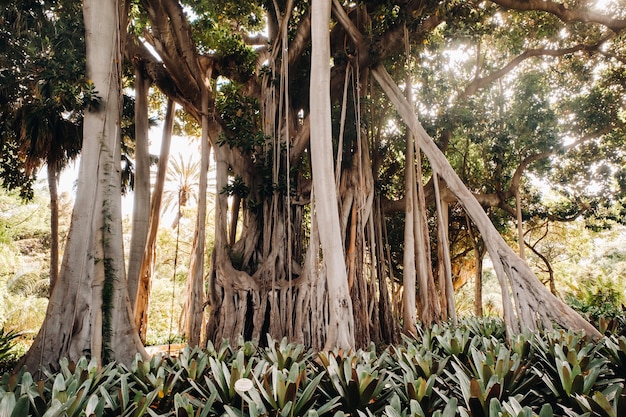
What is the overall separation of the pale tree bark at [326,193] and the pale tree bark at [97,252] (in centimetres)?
181

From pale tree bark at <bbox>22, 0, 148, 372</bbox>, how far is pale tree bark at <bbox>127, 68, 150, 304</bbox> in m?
2.14

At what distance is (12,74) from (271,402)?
20.1ft

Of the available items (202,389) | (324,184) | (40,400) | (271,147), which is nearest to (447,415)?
(202,389)

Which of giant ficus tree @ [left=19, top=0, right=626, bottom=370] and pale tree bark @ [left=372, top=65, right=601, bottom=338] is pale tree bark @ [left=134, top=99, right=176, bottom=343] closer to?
giant ficus tree @ [left=19, top=0, right=626, bottom=370]

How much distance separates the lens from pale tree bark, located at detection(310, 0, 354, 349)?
343 cm

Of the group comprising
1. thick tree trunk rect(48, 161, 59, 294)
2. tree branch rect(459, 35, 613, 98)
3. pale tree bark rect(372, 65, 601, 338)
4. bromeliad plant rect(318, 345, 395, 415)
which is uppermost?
tree branch rect(459, 35, 613, 98)

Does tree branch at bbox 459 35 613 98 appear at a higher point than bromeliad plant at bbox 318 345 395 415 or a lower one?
Result: higher

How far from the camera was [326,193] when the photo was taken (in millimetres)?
3697

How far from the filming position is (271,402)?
6.08ft

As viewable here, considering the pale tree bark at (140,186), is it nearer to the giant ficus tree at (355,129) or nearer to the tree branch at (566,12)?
the giant ficus tree at (355,129)

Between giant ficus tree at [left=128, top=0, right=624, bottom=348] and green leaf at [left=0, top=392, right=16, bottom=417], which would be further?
giant ficus tree at [left=128, top=0, right=624, bottom=348]

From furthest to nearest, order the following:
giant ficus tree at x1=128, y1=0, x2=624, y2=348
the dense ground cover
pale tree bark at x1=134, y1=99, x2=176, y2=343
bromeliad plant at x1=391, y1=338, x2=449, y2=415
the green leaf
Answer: pale tree bark at x1=134, y1=99, x2=176, y2=343
giant ficus tree at x1=128, y1=0, x2=624, y2=348
bromeliad plant at x1=391, y1=338, x2=449, y2=415
the dense ground cover
the green leaf

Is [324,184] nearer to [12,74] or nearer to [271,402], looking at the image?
[271,402]

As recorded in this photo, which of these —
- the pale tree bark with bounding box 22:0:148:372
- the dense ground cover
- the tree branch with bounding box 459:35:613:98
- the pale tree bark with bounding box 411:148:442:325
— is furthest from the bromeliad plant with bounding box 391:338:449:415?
the tree branch with bounding box 459:35:613:98
